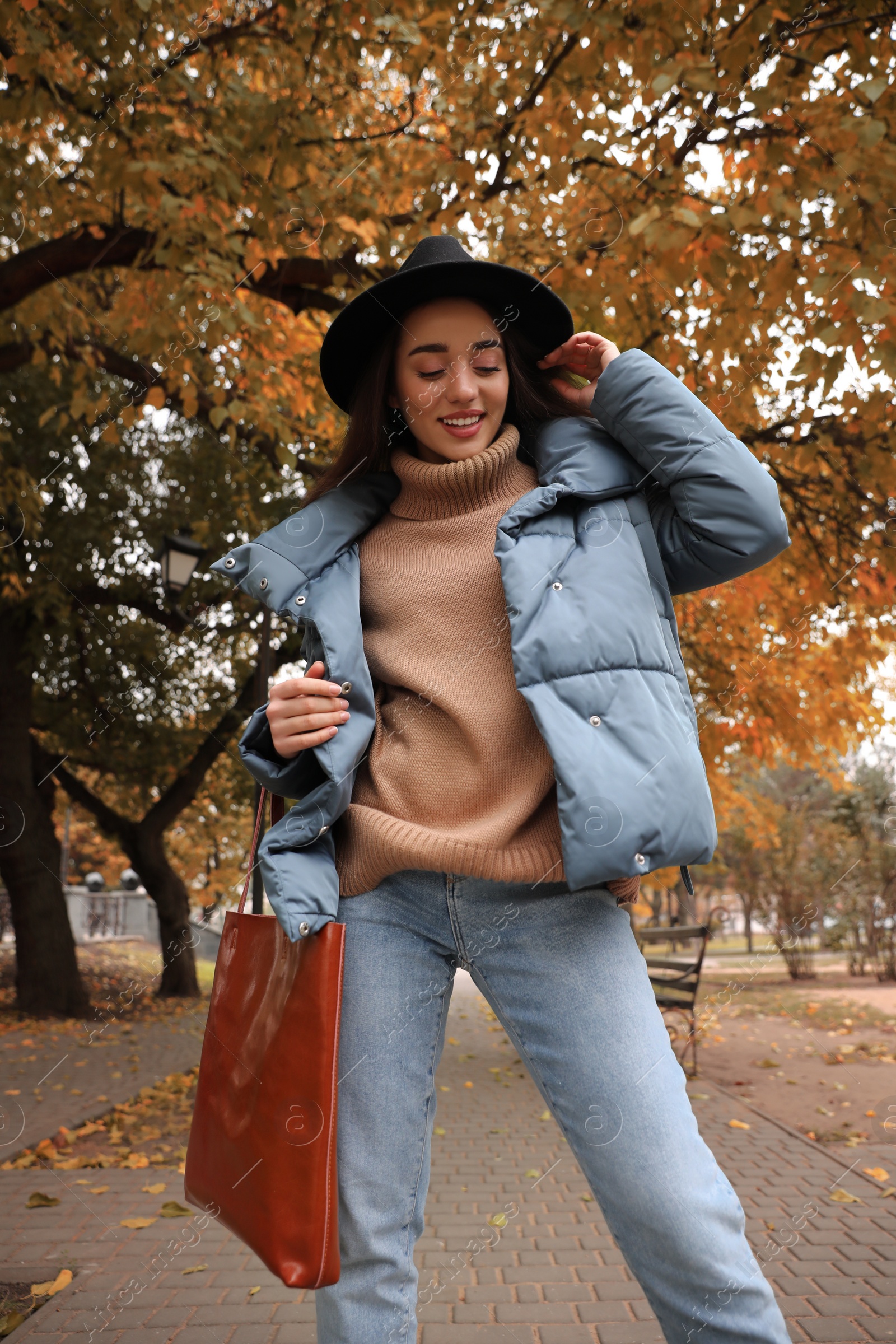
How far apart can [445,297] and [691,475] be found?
61 centimetres

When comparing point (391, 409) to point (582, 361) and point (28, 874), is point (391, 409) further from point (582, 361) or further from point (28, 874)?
point (28, 874)

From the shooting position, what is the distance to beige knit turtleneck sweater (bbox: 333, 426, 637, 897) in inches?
62.4

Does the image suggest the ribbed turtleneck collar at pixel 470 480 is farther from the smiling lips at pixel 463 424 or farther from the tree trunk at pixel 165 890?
the tree trunk at pixel 165 890

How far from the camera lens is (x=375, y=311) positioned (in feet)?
6.28

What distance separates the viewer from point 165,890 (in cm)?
1317

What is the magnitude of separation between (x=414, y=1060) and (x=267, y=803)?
0.59 meters


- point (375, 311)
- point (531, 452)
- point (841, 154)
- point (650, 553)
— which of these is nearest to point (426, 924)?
point (650, 553)

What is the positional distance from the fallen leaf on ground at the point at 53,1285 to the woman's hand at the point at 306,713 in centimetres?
276

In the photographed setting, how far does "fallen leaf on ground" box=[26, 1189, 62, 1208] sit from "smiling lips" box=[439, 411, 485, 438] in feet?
13.6

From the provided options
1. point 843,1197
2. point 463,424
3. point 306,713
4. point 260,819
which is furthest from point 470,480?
point 843,1197

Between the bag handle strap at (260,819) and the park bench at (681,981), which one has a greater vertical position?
the bag handle strap at (260,819)

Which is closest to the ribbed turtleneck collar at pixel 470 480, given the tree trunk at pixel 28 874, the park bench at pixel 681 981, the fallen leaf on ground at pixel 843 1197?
the fallen leaf on ground at pixel 843 1197

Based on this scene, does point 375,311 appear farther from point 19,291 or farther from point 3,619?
point 3,619

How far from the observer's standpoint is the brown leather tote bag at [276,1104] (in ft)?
5.06
